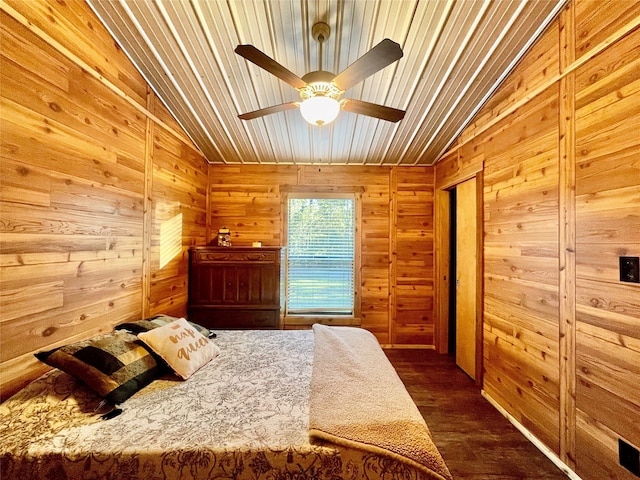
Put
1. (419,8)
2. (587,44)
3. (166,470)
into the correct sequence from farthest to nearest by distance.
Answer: (419,8), (587,44), (166,470)

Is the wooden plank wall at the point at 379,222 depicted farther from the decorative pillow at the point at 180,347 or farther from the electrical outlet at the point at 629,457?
the electrical outlet at the point at 629,457

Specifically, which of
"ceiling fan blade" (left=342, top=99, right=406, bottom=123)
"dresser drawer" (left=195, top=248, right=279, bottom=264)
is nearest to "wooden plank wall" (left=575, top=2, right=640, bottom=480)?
"ceiling fan blade" (left=342, top=99, right=406, bottom=123)

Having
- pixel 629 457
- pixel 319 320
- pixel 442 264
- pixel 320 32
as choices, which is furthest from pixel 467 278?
pixel 320 32

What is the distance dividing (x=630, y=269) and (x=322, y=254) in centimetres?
299

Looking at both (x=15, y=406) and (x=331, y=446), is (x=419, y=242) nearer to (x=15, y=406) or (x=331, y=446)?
(x=331, y=446)

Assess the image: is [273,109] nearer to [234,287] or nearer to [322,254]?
[234,287]

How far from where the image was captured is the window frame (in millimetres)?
3846

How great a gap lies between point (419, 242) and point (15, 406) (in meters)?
4.01

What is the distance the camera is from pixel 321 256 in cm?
391

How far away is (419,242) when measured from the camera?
3.89 meters

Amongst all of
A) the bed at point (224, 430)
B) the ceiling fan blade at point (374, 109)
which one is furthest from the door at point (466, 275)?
the bed at point (224, 430)

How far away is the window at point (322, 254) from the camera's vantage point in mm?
3896

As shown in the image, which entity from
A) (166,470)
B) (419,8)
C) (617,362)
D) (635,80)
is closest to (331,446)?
(166,470)

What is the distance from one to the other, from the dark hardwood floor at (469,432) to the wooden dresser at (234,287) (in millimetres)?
1811
